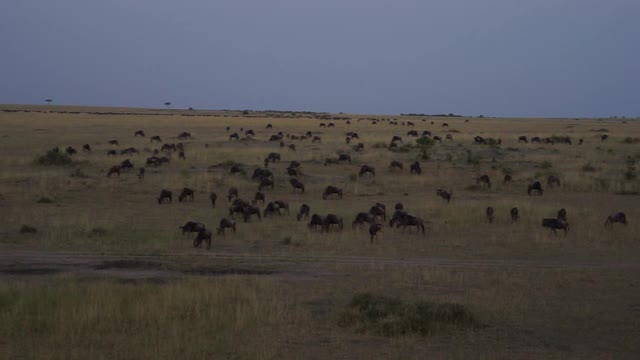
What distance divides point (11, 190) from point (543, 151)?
31461 mm

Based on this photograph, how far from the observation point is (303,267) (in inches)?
612

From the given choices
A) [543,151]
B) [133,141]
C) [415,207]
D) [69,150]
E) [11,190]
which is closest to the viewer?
[415,207]

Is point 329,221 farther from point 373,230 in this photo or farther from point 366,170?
point 366,170

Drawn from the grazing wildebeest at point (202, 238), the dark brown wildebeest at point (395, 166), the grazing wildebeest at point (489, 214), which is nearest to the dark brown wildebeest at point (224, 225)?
the grazing wildebeest at point (202, 238)

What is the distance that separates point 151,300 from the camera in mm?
11609

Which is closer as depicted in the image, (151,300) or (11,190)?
(151,300)

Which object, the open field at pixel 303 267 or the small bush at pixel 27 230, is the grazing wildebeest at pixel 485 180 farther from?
the small bush at pixel 27 230

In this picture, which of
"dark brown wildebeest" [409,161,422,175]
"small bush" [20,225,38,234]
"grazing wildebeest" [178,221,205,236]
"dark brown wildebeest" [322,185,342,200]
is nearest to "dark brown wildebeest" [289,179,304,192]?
"dark brown wildebeest" [322,185,342,200]

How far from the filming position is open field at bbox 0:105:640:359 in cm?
1015

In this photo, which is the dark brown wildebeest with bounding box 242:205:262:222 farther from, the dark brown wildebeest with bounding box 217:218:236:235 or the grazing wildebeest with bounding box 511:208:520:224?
the grazing wildebeest with bounding box 511:208:520:224

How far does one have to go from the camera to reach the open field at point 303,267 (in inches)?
400

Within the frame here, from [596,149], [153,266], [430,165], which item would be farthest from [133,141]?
[153,266]

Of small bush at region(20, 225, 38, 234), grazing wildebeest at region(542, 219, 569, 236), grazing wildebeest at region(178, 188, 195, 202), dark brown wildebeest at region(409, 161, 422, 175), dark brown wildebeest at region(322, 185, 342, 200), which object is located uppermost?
dark brown wildebeest at region(409, 161, 422, 175)

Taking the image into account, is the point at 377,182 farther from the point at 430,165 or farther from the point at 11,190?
the point at 11,190
